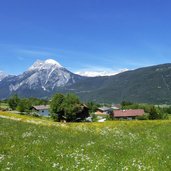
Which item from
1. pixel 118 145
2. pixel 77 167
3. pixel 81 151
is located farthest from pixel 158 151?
pixel 77 167

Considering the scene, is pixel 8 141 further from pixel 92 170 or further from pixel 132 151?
pixel 92 170

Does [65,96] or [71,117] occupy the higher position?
[65,96]

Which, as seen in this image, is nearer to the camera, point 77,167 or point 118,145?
point 77,167

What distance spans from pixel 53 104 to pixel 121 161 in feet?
347

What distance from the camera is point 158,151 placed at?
80.4 ft

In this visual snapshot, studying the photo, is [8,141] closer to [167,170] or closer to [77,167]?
[77,167]

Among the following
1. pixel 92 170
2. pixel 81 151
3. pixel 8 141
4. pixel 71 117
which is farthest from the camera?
pixel 71 117

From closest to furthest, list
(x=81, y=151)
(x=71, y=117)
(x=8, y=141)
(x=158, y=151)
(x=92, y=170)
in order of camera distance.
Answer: (x=92, y=170), (x=81, y=151), (x=158, y=151), (x=8, y=141), (x=71, y=117)

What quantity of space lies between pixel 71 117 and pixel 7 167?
108 metres

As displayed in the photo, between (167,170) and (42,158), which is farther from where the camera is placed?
(42,158)

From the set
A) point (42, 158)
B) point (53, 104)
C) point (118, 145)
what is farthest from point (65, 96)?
point (42, 158)

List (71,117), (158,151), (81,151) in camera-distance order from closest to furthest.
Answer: (81,151)
(158,151)
(71,117)

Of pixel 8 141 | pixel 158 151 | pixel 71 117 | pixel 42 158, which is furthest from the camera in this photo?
pixel 71 117

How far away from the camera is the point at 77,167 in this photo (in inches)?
678
